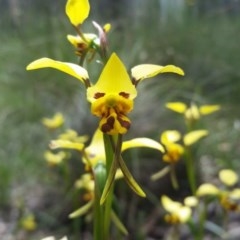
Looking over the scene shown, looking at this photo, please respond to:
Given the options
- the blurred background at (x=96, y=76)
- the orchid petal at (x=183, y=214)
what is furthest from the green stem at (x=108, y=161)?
the blurred background at (x=96, y=76)

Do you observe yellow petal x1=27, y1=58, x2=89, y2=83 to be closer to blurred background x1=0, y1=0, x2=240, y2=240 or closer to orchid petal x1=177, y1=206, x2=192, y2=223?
orchid petal x1=177, y1=206, x2=192, y2=223

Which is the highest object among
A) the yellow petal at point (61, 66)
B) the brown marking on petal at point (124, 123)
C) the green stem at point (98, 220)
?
the yellow petal at point (61, 66)

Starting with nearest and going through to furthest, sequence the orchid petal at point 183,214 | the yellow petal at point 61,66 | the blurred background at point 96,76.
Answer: the yellow petal at point 61,66
the orchid petal at point 183,214
the blurred background at point 96,76

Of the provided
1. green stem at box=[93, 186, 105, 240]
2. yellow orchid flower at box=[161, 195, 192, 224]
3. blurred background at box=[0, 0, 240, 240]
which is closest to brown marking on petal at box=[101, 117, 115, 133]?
green stem at box=[93, 186, 105, 240]

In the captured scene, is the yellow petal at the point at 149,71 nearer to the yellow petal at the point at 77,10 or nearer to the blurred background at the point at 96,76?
the yellow petal at the point at 77,10

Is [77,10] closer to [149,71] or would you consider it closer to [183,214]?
[149,71]

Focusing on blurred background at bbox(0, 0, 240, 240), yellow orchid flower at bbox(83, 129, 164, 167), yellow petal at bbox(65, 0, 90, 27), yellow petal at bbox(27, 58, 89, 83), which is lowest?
blurred background at bbox(0, 0, 240, 240)

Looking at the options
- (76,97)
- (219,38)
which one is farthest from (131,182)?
(219,38)
